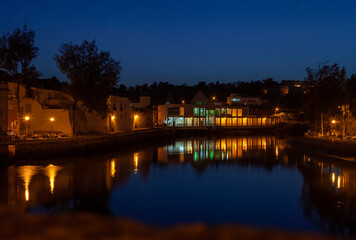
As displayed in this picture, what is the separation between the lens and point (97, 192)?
17.1 m

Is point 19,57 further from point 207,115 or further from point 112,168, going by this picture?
point 207,115

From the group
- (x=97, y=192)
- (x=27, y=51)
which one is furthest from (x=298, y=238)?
(x=27, y=51)

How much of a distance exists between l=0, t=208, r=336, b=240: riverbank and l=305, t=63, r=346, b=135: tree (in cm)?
3215

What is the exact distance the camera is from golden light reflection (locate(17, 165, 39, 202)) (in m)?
17.9

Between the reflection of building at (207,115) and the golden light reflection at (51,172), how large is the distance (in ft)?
136

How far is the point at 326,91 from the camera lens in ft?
121

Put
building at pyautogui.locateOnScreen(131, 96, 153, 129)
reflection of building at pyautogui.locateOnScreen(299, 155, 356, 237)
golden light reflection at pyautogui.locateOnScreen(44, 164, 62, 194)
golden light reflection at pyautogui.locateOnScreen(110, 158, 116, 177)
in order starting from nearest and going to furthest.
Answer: reflection of building at pyautogui.locateOnScreen(299, 155, 356, 237), golden light reflection at pyautogui.locateOnScreen(44, 164, 62, 194), golden light reflection at pyautogui.locateOnScreen(110, 158, 116, 177), building at pyautogui.locateOnScreen(131, 96, 153, 129)

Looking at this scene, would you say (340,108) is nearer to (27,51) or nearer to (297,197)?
(297,197)

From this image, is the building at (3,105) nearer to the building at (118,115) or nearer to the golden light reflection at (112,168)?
the golden light reflection at (112,168)

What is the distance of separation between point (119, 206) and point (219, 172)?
10.8m

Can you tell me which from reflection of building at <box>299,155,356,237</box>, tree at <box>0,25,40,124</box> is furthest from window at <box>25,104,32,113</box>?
reflection of building at <box>299,155,356,237</box>

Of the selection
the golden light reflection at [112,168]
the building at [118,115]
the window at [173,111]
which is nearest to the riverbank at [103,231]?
the golden light reflection at [112,168]

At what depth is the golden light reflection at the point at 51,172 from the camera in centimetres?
1864

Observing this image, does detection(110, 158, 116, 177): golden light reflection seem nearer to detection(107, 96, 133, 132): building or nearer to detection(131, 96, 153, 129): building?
detection(107, 96, 133, 132): building
